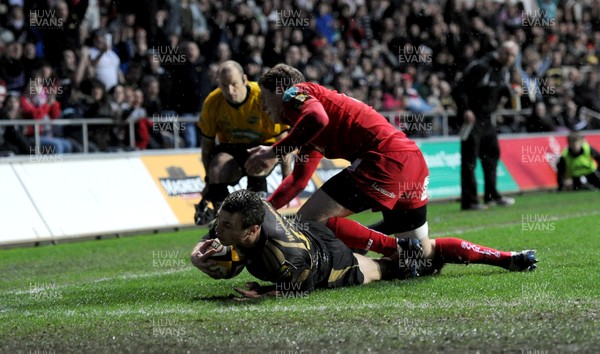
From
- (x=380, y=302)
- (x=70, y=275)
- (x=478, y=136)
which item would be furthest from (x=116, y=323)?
(x=478, y=136)

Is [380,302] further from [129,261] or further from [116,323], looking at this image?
[129,261]

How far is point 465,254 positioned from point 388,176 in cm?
102

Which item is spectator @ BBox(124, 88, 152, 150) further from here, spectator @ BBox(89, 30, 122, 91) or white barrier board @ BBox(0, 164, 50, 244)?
white barrier board @ BBox(0, 164, 50, 244)

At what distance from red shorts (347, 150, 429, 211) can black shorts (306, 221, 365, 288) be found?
59 cm

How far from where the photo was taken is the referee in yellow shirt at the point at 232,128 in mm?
12625

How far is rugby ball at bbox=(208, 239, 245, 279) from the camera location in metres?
8.56

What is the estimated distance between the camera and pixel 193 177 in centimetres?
1833

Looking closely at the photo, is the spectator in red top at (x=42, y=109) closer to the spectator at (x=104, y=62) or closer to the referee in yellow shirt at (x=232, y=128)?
the spectator at (x=104, y=62)

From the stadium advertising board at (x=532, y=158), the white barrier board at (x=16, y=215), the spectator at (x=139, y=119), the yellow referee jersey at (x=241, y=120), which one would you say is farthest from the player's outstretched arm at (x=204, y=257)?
the stadium advertising board at (x=532, y=158)

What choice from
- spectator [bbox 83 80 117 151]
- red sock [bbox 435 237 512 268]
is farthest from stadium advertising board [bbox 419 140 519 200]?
red sock [bbox 435 237 512 268]

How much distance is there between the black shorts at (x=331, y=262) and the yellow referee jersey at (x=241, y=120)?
3.78m

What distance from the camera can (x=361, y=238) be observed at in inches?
373

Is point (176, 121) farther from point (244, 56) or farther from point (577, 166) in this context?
point (577, 166)

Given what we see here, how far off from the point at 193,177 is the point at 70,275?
6769 mm
